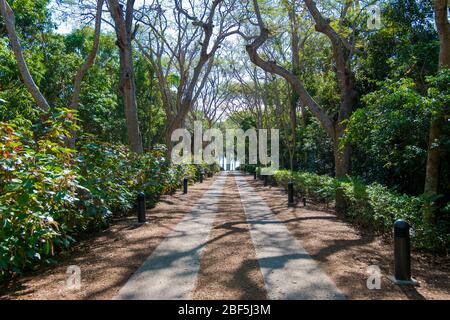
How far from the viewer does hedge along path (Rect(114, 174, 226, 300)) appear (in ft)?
15.2

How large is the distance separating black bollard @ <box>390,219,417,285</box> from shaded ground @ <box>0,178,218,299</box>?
12.4 ft

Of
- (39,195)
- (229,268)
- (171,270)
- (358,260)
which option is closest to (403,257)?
(358,260)

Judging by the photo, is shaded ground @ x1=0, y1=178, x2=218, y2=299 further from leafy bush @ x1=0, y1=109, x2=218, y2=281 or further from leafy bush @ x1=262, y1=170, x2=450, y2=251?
leafy bush @ x1=262, y1=170, x2=450, y2=251

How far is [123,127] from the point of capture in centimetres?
3306

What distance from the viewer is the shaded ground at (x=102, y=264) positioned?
474 cm

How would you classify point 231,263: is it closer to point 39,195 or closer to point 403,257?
point 403,257

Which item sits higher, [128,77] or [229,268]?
[128,77]

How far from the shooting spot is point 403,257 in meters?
5.12

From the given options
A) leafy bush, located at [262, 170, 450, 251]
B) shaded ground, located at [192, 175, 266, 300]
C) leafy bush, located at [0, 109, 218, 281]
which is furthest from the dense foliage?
leafy bush, located at [0, 109, 218, 281]

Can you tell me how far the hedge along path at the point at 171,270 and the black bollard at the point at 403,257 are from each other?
2829 millimetres

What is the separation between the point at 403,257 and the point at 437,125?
146 inches

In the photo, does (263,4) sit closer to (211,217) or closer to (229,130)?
(211,217)
